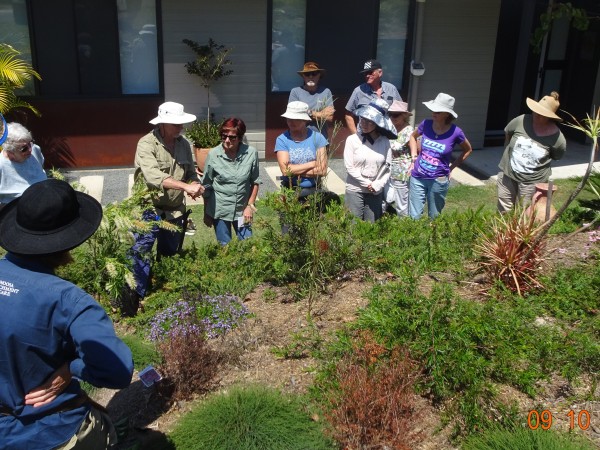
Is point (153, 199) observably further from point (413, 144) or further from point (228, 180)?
point (413, 144)

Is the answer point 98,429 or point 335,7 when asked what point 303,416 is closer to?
point 98,429

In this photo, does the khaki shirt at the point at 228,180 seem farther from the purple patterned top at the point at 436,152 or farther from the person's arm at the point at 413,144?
the person's arm at the point at 413,144

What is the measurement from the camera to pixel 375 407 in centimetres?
362

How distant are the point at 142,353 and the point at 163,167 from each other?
6.36ft

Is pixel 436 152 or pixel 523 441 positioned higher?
pixel 436 152

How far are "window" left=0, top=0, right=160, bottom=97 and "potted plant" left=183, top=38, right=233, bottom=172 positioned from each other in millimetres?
695

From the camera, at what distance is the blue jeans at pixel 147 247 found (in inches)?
211

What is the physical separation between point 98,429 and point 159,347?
1171mm

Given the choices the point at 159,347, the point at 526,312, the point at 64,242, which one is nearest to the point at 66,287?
the point at 64,242

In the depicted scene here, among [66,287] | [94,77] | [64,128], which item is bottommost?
[64,128]

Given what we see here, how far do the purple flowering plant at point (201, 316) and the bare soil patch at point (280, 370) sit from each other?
0.09 m

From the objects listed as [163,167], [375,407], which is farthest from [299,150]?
[375,407]

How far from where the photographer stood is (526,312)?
467 cm
